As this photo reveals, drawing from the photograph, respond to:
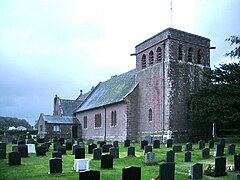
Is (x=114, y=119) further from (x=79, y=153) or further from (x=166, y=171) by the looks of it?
(x=166, y=171)

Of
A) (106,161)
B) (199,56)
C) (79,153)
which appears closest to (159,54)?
(199,56)

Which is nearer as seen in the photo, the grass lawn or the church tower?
the grass lawn

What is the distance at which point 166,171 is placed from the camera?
40.0 ft

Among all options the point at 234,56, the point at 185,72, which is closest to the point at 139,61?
the point at 185,72

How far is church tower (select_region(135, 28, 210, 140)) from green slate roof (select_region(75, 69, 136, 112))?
3.55 metres

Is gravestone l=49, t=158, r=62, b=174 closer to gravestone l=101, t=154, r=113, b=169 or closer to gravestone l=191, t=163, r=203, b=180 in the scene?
gravestone l=101, t=154, r=113, b=169

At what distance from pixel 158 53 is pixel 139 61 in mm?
3911

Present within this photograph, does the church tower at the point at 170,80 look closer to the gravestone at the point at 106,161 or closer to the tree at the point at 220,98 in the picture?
the tree at the point at 220,98

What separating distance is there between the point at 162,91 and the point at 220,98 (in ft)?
19.6


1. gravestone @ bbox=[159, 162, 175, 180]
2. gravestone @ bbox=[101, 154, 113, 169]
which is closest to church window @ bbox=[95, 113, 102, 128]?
gravestone @ bbox=[101, 154, 113, 169]

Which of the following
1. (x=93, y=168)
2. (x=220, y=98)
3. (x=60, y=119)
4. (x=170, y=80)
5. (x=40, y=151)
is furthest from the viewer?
(x=60, y=119)

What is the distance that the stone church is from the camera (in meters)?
31.2

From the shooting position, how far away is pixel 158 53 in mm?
33344

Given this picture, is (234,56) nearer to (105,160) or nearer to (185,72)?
(105,160)
